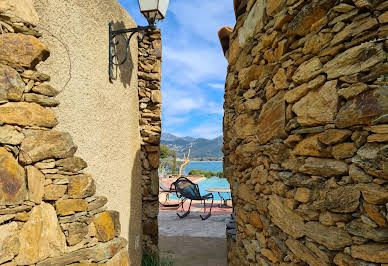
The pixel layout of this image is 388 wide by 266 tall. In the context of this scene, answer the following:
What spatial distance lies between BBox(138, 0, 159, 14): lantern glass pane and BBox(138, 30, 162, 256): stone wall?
77 cm

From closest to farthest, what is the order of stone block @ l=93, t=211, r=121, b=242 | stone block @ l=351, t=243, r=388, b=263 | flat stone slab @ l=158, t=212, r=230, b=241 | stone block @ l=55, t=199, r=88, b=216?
stone block @ l=351, t=243, r=388, b=263 → stone block @ l=55, t=199, r=88, b=216 → stone block @ l=93, t=211, r=121, b=242 → flat stone slab @ l=158, t=212, r=230, b=241

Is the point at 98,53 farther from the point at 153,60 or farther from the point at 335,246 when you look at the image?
the point at 335,246

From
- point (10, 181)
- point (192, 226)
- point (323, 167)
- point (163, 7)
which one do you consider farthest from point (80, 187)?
point (192, 226)

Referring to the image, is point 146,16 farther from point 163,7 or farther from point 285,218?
point 285,218

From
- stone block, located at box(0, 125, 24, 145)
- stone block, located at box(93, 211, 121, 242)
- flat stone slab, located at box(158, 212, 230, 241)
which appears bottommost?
flat stone slab, located at box(158, 212, 230, 241)

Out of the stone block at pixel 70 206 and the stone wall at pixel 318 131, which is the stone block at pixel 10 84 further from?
the stone wall at pixel 318 131

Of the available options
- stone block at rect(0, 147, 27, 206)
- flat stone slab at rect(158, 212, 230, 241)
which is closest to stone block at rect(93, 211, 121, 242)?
stone block at rect(0, 147, 27, 206)

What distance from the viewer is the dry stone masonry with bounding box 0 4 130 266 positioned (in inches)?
48.6

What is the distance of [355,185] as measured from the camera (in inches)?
39.1

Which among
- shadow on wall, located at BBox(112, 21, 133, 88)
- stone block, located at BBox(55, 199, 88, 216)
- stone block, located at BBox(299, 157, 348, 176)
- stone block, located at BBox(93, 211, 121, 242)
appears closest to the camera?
stone block, located at BBox(299, 157, 348, 176)

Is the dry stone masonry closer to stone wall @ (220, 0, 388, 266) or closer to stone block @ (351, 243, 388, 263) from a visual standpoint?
stone wall @ (220, 0, 388, 266)

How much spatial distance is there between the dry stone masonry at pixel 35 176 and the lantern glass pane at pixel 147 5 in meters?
1.09

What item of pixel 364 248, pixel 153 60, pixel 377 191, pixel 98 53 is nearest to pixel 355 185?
pixel 377 191

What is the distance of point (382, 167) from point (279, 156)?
68 centimetres
